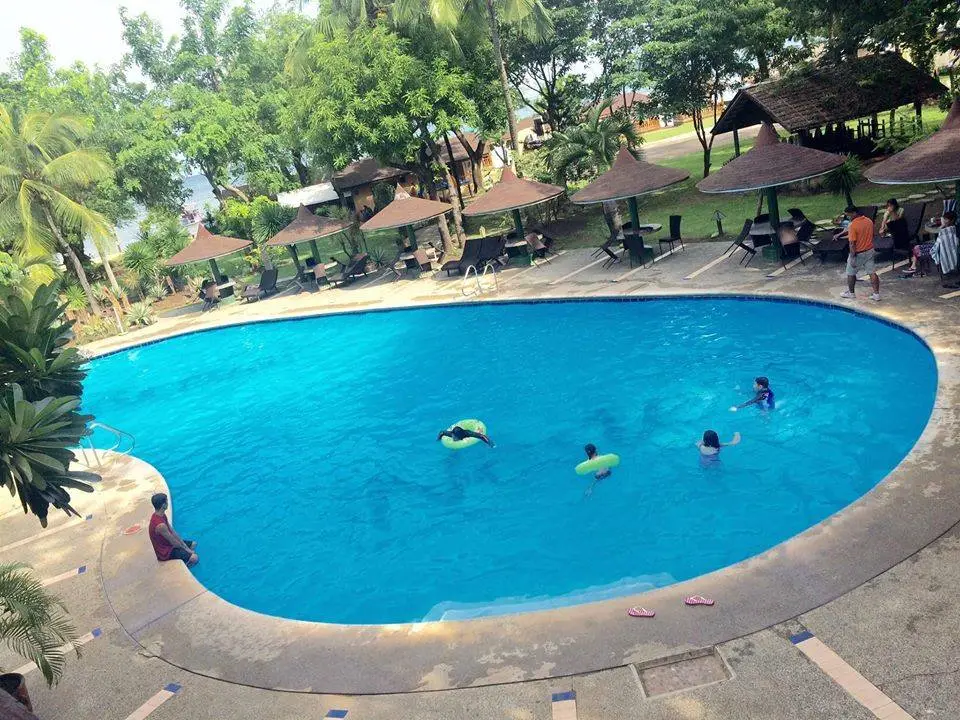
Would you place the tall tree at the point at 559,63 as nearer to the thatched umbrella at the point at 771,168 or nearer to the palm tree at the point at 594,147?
the palm tree at the point at 594,147

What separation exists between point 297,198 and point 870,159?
2796 cm

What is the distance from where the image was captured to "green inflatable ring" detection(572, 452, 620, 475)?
10781mm

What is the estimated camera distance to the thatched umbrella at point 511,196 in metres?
22.1

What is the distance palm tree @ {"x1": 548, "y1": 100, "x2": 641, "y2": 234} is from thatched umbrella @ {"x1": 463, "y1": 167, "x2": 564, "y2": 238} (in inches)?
51.6

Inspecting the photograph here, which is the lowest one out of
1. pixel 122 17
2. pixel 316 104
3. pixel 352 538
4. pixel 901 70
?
pixel 352 538

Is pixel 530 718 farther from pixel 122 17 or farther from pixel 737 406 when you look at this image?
pixel 122 17

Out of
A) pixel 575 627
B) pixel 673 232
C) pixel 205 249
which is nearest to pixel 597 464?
pixel 575 627

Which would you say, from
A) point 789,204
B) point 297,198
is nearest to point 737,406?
point 789,204

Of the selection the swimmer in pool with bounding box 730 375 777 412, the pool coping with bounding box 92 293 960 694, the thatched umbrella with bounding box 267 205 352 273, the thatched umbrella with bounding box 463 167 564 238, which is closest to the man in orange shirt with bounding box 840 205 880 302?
the swimmer in pool with bounding box 730 375 777 412

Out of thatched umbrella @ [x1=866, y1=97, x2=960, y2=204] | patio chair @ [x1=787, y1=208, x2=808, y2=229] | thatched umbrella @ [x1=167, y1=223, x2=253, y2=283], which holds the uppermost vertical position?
thatched umbrella @ [x1=167, y1=223, x2=253, y2=283]

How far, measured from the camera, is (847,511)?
25.5 feet

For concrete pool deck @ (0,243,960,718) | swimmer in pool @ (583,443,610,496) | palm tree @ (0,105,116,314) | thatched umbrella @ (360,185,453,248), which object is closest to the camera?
concrete pool deck @ (0,243,960,718)

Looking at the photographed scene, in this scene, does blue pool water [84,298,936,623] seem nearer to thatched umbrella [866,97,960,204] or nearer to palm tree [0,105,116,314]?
thatched umbrella [866,97,960,204]

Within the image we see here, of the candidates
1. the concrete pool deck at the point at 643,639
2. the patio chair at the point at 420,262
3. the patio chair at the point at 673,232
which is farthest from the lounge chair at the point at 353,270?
the concrete pool deck at the point at 643,639
